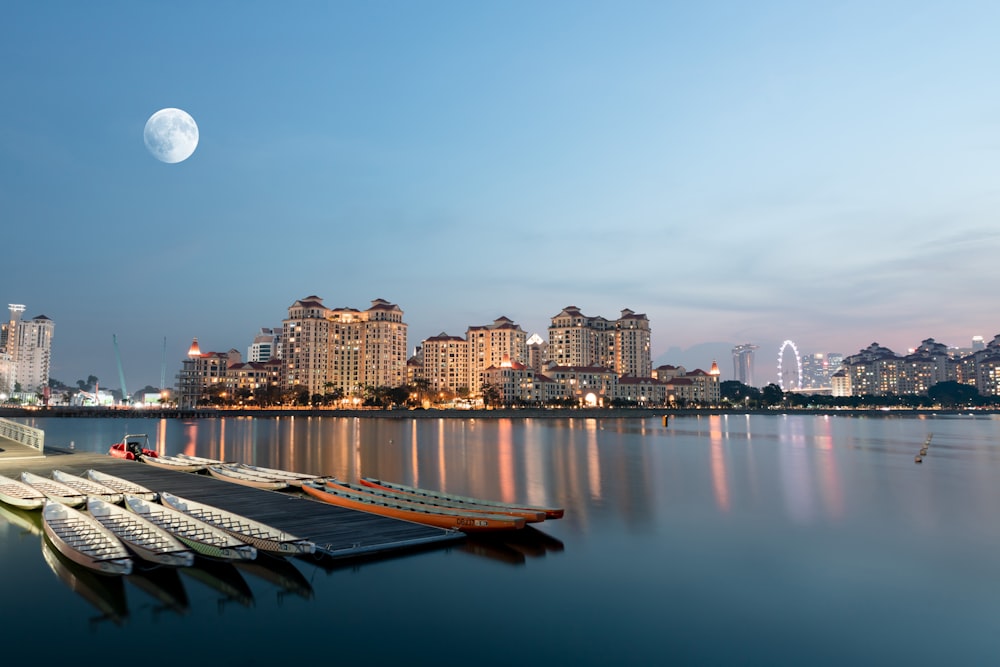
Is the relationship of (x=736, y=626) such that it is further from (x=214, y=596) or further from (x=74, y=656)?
(x=74, y=656)

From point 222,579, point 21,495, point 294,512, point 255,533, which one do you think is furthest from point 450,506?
point 21,495

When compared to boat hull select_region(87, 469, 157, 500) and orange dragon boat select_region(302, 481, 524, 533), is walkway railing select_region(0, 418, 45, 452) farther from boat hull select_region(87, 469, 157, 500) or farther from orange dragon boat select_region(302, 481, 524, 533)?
orange dragon boat select_region(302, 481, 524, 533)

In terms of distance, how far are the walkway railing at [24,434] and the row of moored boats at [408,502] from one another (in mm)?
11846

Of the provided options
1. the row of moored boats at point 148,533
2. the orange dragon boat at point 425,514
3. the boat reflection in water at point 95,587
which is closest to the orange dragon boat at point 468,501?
the orange dragon boat at point 425,514

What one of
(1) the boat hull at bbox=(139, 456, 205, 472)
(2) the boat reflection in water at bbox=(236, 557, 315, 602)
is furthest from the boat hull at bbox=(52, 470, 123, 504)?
(1) the boat hull at bbox=(139, 456, 205, 472)

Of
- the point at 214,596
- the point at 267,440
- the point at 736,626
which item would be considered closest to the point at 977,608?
the point at 736,626

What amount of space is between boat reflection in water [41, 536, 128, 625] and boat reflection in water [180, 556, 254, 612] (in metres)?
1.79

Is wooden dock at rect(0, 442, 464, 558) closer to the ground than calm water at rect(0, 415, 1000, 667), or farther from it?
farther from it

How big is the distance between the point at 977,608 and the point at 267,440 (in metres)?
77.3

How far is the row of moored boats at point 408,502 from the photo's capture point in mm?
24734

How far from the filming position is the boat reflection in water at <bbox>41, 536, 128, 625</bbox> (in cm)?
1641

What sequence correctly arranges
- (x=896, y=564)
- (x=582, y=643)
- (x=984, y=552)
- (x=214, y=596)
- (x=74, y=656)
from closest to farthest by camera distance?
1. (x=74, y=656)
2. (x=582, y=643)
3. (x=214, y=596)
4. (x=896, y=564)
5. (x=984, y=552)

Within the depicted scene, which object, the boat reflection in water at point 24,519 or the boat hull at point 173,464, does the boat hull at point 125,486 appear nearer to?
the boat reflection in water at point 24,519

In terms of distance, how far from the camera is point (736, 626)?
17.7 m
